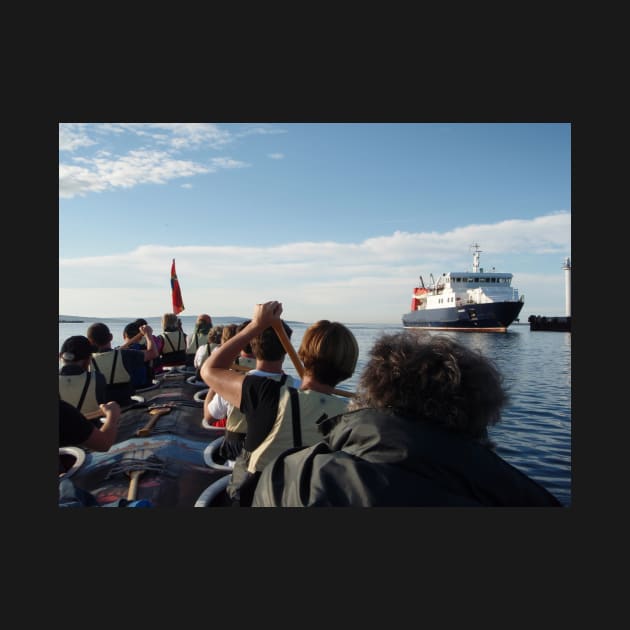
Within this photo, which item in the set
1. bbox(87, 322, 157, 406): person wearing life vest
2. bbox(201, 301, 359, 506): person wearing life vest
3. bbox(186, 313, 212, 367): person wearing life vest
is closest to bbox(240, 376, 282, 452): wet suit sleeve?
bbox(201, 301, 359, 506): person wearing life vest

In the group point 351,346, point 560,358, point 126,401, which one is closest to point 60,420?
point 351,346

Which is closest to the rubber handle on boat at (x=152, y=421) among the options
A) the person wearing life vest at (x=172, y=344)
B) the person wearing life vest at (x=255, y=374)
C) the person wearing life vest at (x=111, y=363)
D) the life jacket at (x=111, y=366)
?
the person wearing life vest at (x=111, y=363)

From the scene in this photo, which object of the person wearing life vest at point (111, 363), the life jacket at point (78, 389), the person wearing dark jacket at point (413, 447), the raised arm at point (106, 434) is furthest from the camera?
the person wearing life vest at point (111, 363)

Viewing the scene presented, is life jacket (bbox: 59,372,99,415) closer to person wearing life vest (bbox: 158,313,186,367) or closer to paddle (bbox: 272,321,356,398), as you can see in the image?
paddle (bbox: 272,321,356,398)

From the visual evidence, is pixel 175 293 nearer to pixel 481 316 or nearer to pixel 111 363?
pixel 111 363

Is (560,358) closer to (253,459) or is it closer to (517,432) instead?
(517,432)

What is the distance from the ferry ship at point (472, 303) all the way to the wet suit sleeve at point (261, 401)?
1801 inches

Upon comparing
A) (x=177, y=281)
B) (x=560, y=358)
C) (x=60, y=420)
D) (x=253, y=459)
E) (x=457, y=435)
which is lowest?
(x=560, y=358)

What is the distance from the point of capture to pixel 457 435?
1361 mm

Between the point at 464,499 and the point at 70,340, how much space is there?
4.24 metres

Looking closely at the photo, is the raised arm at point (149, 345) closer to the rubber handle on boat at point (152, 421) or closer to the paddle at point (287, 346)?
the rubber handle on boat at point (152, 421)

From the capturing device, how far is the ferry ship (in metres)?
45.4

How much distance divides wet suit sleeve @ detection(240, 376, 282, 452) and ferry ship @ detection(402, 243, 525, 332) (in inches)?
1801

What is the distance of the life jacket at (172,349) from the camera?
1064cm
